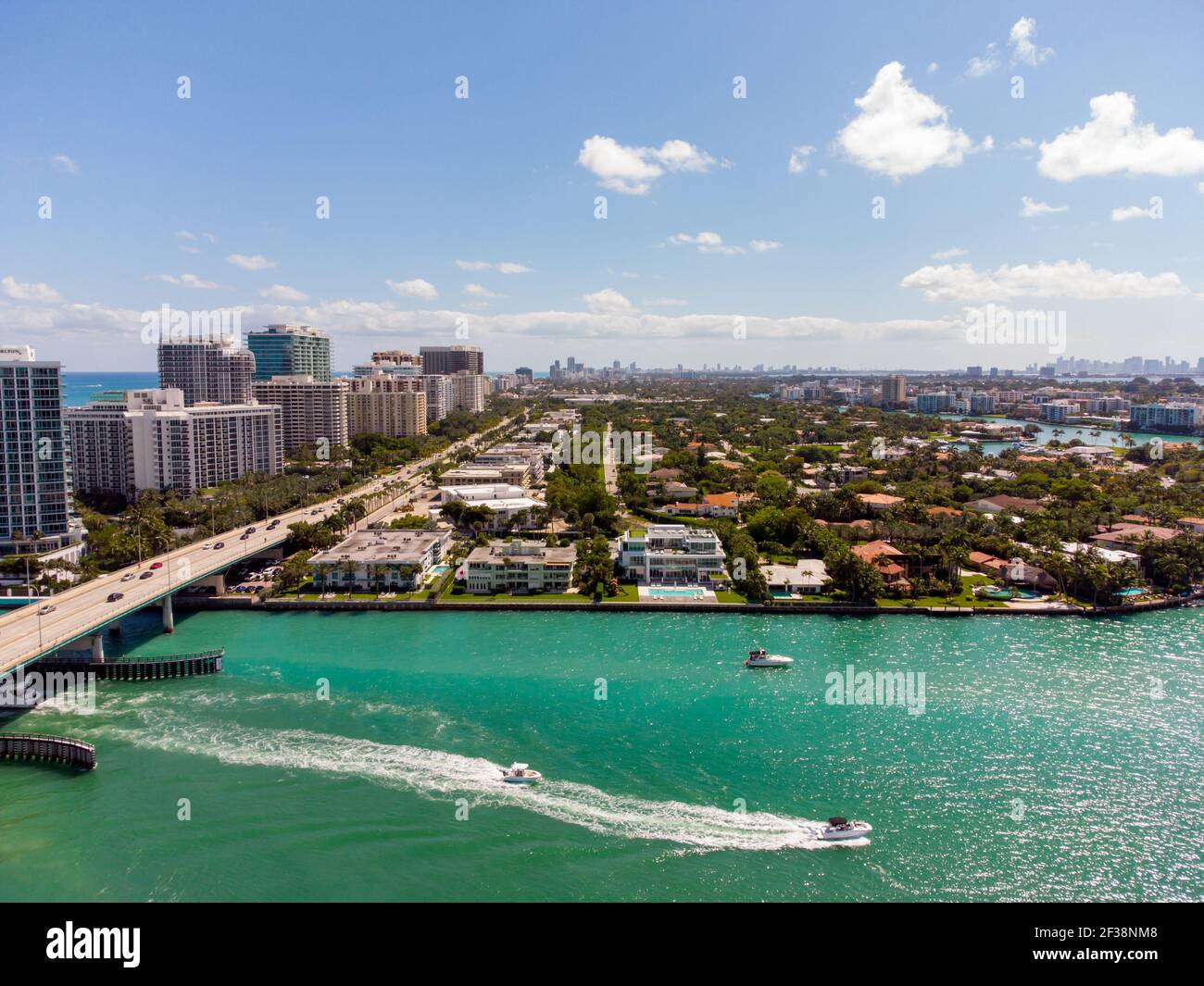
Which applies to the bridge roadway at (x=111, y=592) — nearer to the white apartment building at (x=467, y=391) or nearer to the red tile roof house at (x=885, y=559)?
the red tile roof house at (x=885, y=559)

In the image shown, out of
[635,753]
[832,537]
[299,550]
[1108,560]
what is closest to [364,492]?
[299,550]

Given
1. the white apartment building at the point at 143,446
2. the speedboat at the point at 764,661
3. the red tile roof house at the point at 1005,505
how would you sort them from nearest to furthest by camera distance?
the speedboat at the point at 764,661 < the red tile roof house at the point at 1005,505 < the white apartment building at the point at 143,446

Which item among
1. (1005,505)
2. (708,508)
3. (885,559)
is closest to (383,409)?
(708,508)

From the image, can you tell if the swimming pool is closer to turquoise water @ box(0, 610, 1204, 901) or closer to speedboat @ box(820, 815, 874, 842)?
turquoise water @ box(0, 610, 1204, 901)

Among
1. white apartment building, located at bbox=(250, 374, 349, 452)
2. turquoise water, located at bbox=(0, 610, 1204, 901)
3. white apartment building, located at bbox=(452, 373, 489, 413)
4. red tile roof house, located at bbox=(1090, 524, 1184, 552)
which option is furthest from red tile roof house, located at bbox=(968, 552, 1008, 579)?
white apartment building, located at bbox=(452, 373, 489, 413)

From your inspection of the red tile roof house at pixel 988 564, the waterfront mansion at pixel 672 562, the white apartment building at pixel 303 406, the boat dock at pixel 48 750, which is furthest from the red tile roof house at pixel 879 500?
the white apartment building at pixel 303 406

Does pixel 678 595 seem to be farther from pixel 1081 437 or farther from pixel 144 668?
pixel 1081 437

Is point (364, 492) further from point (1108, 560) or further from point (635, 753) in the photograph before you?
point (1108, 560)
